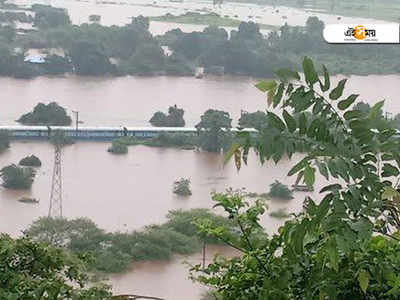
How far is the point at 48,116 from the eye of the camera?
590cm

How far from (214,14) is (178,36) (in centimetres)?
200

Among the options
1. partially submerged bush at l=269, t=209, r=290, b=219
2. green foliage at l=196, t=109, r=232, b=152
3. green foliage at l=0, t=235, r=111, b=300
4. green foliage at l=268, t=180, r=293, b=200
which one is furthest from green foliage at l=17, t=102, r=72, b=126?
green foliage at l=0, t=235, r=111, b=300

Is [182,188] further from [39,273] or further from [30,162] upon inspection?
[39,273]

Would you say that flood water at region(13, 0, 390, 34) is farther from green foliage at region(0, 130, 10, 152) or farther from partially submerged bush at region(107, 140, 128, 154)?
green foliage at region(0, 130, 10, 152)

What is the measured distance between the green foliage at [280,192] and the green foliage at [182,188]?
47cm

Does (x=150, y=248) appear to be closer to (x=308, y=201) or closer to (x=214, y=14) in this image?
(x=308, y=201)

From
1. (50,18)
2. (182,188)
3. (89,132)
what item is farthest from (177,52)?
(182,188)

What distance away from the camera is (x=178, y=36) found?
9078 millimetres

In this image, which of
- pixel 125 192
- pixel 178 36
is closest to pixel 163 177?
pixel 125 192

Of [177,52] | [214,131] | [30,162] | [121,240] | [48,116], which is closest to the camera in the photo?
[121,240]

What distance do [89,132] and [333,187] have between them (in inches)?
211

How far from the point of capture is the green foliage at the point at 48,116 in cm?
590

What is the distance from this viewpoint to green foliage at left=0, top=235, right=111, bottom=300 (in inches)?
23.3

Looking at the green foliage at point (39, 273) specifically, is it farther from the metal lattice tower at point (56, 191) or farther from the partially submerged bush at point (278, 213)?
the metal lattice tower at point (56, 191)
